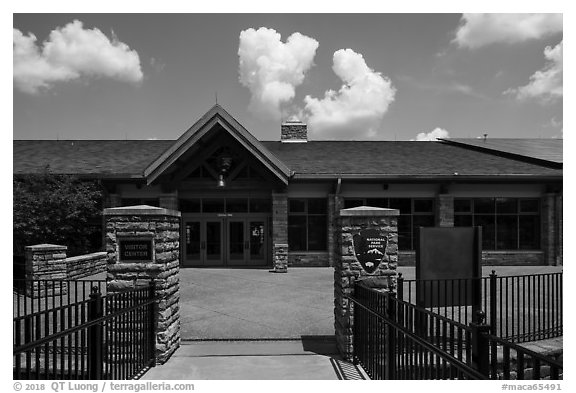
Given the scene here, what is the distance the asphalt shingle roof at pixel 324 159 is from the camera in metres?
18.9

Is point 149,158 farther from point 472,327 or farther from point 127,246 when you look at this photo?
point 472,327

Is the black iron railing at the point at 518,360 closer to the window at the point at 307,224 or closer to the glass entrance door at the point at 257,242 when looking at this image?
the window at the point at 307,224

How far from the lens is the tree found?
52.6 feet

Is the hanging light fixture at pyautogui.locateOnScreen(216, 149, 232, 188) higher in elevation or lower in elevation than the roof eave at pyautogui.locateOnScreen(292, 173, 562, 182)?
higher

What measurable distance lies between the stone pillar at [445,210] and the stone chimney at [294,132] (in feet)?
30.0

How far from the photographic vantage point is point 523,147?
26.0m

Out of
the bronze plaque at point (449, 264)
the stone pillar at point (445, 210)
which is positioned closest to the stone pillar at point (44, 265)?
the bronze plaque at point (449, 264)

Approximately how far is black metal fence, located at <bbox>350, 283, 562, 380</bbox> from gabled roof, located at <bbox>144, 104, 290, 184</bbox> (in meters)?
11.0

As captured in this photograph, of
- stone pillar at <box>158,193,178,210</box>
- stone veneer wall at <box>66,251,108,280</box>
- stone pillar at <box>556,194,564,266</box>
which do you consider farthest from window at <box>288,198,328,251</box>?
stone pillar at <box>556,194,564,266</box>

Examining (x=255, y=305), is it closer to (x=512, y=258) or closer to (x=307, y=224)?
(x=307, y=224)

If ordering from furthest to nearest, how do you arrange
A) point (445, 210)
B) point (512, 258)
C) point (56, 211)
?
point (512, 258), point (445, 210), point (56, 211)

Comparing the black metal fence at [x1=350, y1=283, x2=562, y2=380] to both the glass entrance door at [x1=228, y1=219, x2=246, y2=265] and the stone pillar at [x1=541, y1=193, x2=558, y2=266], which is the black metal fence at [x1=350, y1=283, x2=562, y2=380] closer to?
the glass entrance door at [x1=228, y1=219, x2=246, y2=265]

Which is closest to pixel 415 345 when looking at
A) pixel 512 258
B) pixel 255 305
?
pixel 255 305

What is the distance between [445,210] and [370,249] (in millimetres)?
12995
